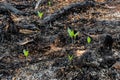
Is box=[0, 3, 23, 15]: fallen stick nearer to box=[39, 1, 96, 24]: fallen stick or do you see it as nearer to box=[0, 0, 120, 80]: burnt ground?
box=[0, 0, 120, 80]: burnt ground

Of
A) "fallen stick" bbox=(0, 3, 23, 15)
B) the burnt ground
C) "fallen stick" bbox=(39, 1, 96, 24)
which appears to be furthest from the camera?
"fallen stick" bbox=(0, 3, 23, 15)

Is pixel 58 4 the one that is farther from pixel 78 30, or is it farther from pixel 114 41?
pixel 114 41

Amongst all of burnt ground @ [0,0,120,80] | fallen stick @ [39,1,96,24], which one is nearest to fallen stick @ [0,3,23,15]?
burnt ground @ [0,0,120,80]

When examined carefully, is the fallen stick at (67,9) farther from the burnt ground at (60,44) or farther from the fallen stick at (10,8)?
the fallen stick at (10,8)

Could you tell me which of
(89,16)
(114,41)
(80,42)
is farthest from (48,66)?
(89,16)

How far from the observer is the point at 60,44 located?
4.80m

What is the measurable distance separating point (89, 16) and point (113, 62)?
2007mm

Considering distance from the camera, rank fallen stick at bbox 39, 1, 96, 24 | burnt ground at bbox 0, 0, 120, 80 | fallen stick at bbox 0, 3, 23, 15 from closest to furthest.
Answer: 1. burnt ground at bbox 0, 0, 120, 80
2. fallen stick at bbox 39, 1, 96, 24
3. fallen stick at bbox 0, 3, 23, 15

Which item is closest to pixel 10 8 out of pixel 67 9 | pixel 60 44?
pixel 67 9

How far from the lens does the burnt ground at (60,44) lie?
4.06m

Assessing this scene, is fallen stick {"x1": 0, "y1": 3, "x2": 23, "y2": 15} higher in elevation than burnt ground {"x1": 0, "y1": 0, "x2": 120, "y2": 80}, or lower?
higher

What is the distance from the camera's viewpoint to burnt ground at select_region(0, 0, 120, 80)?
4062 mm

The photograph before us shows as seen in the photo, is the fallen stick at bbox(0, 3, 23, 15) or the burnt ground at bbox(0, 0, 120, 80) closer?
the burnt ground at bbox(0, 0, 120, 80)

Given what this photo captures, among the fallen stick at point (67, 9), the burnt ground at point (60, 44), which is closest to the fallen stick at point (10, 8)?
the burnt ground at point (60, 44)
